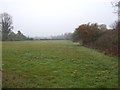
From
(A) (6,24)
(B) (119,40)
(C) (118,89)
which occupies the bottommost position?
(C) (118,89)

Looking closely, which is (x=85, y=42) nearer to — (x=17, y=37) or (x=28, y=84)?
(x=28, y=84)

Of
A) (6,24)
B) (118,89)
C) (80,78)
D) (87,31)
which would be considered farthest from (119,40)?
(6,24)

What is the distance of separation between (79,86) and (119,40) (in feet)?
45.9

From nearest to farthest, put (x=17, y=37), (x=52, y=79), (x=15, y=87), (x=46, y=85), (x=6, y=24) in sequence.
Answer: (x=15, y=87) → (x=46, y=85) → (x=52, y=79) → (x=6, y=24) → (x=17, y=37)

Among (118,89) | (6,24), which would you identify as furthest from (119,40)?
(6,24)

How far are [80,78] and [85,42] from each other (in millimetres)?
39359

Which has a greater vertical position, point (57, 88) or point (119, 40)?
point (119, 40)

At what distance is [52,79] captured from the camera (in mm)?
9516

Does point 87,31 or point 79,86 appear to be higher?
point 87,31

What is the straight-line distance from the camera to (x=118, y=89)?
777 cm

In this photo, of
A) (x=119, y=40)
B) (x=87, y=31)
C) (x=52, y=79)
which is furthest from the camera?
(x=87, y=31)

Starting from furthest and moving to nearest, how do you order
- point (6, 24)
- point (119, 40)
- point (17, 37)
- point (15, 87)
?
1. point (17, 37)
2. point (6, 24)
3. point (119, 40)
4. point (15, 87)

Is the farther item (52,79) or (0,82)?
(52,79)

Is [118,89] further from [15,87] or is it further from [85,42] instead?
[85,42]
